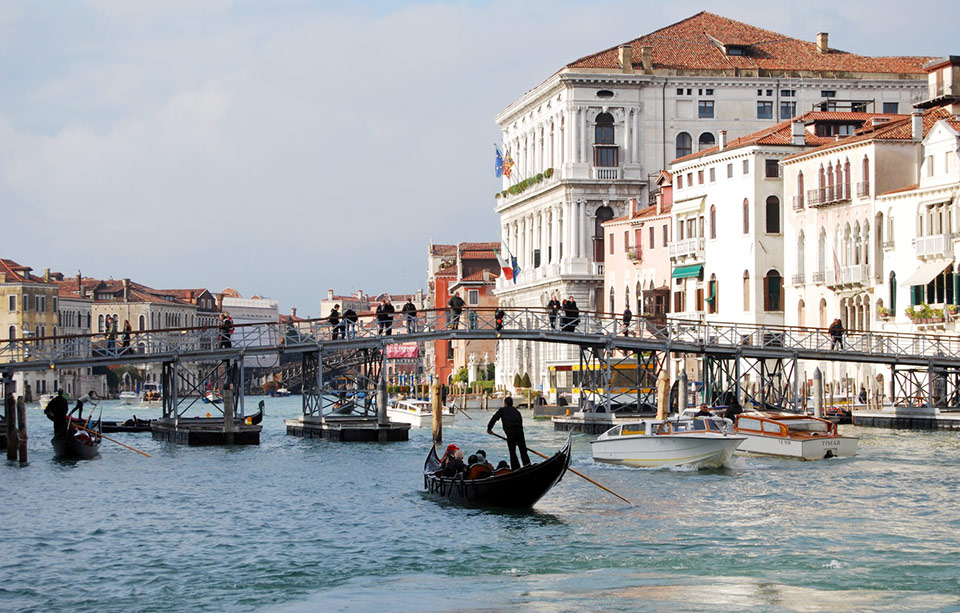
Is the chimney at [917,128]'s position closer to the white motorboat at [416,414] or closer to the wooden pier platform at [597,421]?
the wooden pier platform at [597,421]

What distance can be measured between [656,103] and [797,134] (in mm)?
16222

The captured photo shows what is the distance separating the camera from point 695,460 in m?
33.2

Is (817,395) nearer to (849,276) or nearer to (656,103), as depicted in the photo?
(849,276)

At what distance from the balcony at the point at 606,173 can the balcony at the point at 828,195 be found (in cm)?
1963

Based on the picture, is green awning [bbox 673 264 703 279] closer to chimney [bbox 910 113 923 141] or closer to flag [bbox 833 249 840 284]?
flag [bbox 833 249 840 284]

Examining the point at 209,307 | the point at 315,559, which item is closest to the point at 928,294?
the point at 315,559

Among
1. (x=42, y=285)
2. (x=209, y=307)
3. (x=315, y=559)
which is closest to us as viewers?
(x=315, y=559)

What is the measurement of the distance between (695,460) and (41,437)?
90.8ft

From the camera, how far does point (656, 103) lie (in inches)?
3014

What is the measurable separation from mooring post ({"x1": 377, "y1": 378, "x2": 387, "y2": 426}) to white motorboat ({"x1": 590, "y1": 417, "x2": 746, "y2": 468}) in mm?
10048

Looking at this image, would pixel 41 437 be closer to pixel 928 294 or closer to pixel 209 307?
pixel 928 294

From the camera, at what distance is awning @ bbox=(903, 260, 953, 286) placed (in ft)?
163

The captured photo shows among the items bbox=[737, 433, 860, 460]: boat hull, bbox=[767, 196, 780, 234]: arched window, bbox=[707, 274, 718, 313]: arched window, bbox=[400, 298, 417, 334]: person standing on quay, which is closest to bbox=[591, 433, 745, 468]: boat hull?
bbox=[737, 433, 860, 460]: boat hull

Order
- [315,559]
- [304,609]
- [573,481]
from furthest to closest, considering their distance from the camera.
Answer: [573,481]
[315,559]
[304,609]
